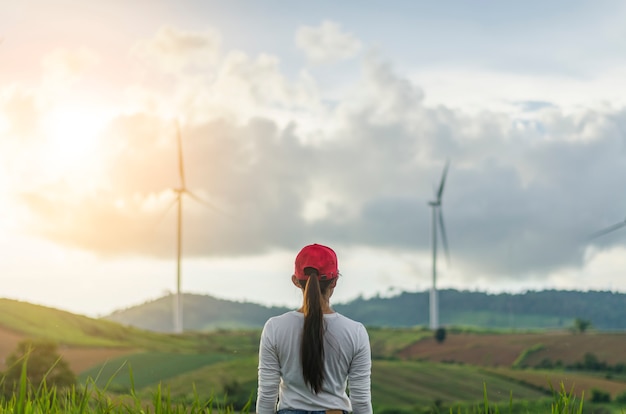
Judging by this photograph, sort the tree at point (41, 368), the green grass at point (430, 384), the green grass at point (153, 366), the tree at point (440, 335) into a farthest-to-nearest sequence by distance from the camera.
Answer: the tree at point (440, 335)
the green grass at point (430, 384)
the green grass at point (153, 366)
the tree at point (41, 368)

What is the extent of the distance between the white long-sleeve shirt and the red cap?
0.40 metres

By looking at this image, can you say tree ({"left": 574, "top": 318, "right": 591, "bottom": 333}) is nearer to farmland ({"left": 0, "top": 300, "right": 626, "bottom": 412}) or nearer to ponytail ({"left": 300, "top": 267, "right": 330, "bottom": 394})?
farmland ({"left": 0, "top": 300, "right": 626, "bottom": 412})

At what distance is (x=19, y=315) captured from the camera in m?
92.1

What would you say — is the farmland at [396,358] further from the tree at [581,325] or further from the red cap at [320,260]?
the red cap at [320,260]

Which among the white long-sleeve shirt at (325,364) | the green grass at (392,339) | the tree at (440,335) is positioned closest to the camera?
the white long-sleeve shirt at (325,364)

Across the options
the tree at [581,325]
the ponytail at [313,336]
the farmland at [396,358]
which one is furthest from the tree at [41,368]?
the tree at [581,325]

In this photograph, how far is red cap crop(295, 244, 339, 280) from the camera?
8609 millimetres

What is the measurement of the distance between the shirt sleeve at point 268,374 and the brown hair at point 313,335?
13.6 inches

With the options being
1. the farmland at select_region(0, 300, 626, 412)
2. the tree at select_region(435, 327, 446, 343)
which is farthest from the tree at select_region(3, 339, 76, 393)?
the tree at select_region(435, 327, 446, 343)

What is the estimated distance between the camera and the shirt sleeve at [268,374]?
28.6ft

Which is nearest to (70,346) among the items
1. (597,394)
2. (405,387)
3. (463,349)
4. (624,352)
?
(405,387)

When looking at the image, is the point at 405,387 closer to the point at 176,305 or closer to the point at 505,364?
the point at 505,364

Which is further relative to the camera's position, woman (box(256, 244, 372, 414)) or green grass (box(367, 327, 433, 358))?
green grass (box(367, 327, 433, 358))

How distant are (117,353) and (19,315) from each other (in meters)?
11.5
